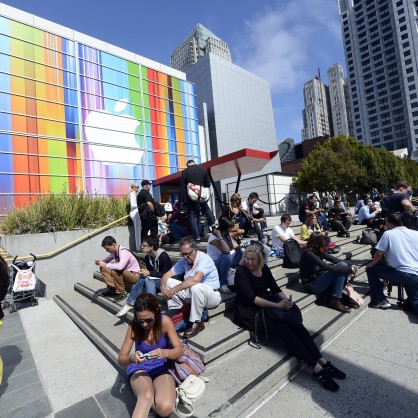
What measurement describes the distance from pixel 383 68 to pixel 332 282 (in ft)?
416

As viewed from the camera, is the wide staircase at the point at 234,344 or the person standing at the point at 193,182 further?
the person standing at the point at 193,182

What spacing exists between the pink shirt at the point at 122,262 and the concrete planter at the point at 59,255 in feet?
7.52

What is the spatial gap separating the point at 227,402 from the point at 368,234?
699 cm

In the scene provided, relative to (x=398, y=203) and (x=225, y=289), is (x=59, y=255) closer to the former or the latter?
(x=225, y=289)

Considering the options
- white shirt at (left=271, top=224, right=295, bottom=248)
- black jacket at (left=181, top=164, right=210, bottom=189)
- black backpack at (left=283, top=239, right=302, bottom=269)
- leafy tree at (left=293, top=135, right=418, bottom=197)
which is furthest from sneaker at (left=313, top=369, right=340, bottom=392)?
leafy tree at (left=293, top=135, right=418, bottom=197)

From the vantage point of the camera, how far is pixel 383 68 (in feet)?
325

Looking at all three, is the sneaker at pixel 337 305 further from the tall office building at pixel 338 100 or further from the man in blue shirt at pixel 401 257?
the tall office building at pixel 338 100

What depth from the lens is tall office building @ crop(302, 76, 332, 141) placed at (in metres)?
147

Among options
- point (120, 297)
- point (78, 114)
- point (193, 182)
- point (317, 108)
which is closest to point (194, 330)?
point (120, 297)

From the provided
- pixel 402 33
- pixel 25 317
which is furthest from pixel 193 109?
pixel 402 33

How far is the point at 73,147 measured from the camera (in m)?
20.5

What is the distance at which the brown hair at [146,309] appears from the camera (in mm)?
2518

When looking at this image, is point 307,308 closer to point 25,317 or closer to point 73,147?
point 25,317

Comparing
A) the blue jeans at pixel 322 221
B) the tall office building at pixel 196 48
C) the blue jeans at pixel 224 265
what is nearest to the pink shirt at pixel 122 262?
the blue jeans at pixel 224 265
